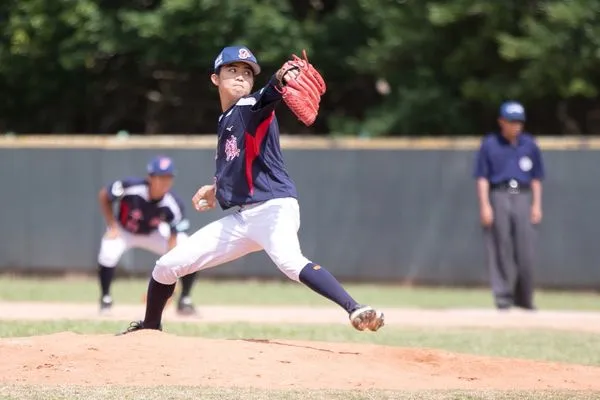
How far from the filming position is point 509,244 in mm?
13555

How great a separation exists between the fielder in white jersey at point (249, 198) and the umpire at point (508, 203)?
5871 mm

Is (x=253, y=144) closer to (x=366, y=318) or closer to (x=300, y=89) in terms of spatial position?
(x=300, y=89)

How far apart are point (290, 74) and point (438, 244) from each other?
10.2 m

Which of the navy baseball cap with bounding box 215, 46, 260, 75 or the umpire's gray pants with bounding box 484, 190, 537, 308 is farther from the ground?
the navy baseball cap with bounding box 215, 46, 260, 75

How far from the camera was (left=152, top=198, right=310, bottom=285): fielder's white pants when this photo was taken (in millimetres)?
7785

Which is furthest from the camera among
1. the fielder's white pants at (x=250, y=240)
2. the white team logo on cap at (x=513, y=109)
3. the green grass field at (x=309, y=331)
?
the white team logo on cap at (x=513, y=109)

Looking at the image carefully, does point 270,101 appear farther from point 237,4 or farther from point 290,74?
point 237,4

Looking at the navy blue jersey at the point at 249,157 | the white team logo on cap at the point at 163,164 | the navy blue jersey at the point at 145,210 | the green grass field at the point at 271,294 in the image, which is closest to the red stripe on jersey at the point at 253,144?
the navy blue jersey at the point at 249,157

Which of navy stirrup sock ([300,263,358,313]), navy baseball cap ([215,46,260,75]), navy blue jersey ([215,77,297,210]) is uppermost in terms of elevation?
navy baseball cap ([215,46,260,75])

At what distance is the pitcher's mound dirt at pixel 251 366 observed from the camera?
7.17m

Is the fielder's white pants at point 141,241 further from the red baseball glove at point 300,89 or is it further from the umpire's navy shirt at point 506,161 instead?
the red baseball glove at point 300,89

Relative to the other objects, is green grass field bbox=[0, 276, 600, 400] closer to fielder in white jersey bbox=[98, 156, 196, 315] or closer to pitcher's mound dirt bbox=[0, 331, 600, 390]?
pitcher's mound dirt bbox=[0, 331, 600, 390]

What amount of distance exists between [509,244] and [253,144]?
20.8 ft

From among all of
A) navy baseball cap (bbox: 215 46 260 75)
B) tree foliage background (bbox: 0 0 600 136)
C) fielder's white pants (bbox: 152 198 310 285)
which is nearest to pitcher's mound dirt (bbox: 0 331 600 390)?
fielder's white pants (bbox: 152 198 310 285)
